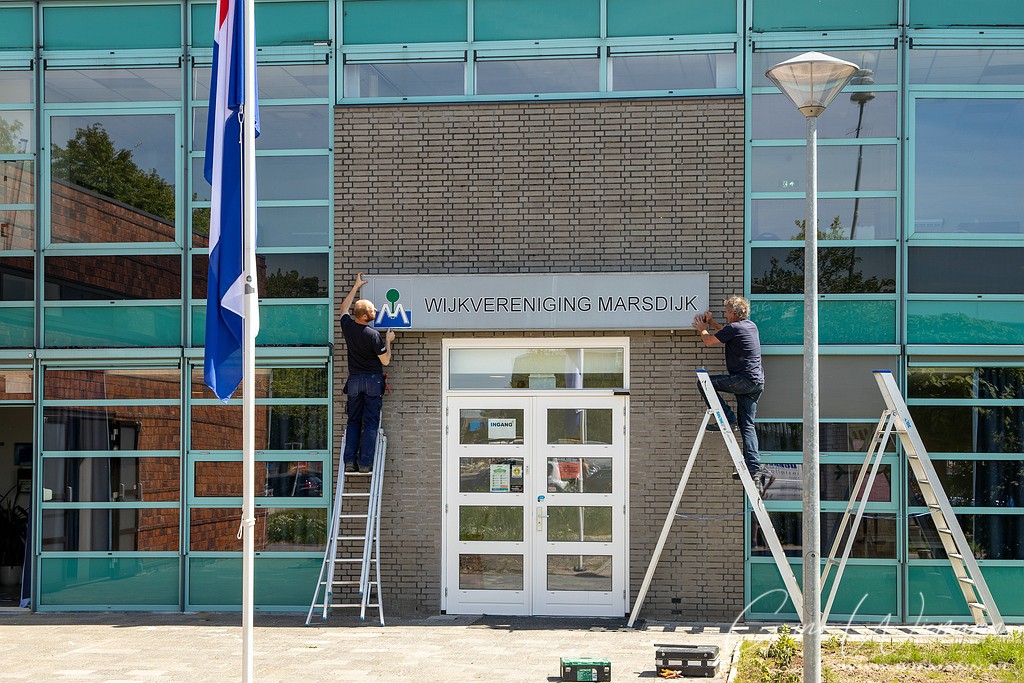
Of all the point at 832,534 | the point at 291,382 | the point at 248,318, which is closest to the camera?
the point at 248,318

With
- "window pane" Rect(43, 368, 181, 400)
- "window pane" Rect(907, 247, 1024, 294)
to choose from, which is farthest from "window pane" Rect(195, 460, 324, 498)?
"window pane" Rect(907, 247, 1024, 294)

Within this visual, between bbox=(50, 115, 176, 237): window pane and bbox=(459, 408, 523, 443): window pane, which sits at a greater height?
bbox=(50, 115, 176, 237): window pane

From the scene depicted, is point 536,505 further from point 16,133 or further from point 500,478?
point 16,133

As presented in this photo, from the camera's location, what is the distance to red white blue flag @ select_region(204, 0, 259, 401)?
24.8ft

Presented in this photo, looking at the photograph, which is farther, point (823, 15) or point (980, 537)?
point (823, 15)

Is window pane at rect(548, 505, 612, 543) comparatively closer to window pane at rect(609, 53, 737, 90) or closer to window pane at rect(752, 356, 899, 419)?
window pane at rect(752, 356, 899, 419)

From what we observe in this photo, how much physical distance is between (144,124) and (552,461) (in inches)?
237

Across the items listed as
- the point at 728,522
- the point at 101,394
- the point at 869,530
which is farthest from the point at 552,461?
the point at 101,394

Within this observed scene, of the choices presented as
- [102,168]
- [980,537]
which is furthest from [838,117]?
[102,168]

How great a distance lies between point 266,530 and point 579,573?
136 inches

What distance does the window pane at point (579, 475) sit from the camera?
11.9 m

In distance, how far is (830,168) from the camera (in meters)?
11.8

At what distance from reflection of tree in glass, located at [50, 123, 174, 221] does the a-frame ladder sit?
6.63 m

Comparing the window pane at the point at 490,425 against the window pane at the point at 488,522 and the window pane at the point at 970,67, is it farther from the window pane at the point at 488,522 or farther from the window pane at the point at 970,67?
the window pane at the point at 970,67
